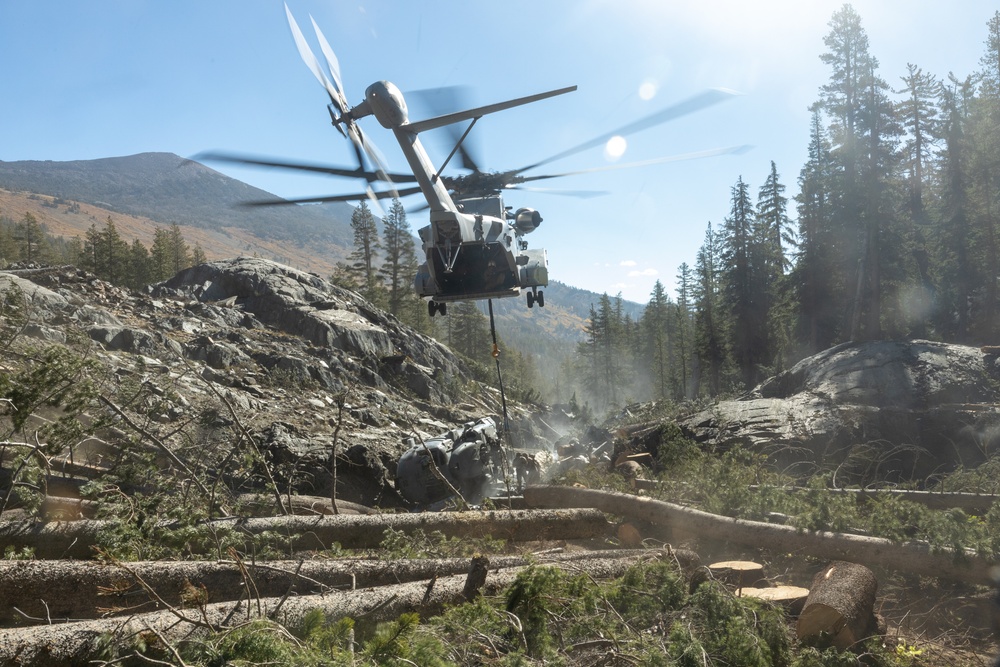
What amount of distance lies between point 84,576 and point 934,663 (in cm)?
678

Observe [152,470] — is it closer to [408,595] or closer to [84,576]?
[84,576]

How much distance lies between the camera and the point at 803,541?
6.51 m

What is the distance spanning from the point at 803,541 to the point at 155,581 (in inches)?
259

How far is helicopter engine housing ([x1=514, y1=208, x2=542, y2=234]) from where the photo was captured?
1285cm

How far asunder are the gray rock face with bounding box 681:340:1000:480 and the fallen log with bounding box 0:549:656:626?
8545 mm

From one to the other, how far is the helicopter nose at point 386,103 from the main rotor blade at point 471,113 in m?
0.21

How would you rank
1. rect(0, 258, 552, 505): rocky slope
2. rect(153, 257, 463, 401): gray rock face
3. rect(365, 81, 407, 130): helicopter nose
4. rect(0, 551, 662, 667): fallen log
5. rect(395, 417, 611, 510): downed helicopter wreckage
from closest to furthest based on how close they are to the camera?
rect(0, 551, 662, 667): fallen log → rect(365, 81, 407, 130): helicopter nose → rect(0, 258, 552, 505): rocky slope → rect(395, 417, 611, 510): downed helicopter wreckage → rect(153, 257, 463, 401): gray rock face

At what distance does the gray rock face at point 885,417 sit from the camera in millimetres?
11305

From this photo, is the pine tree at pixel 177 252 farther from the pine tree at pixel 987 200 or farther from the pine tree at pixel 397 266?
the pine tree at pixel 987 200

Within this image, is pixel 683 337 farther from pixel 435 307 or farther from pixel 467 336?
pixel 435 307

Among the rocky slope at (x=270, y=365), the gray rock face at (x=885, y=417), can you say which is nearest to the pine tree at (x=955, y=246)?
the gray rock face at (x=885, y=417)

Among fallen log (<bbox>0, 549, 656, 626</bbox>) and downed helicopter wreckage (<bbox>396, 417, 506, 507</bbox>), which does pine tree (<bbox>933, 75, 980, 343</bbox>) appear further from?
fallen log (<bbox>0, 549, 656, 626</bbox>)

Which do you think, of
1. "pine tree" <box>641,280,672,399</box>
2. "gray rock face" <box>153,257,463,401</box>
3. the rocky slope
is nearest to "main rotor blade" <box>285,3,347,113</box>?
the rocky slope

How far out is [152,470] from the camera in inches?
283
